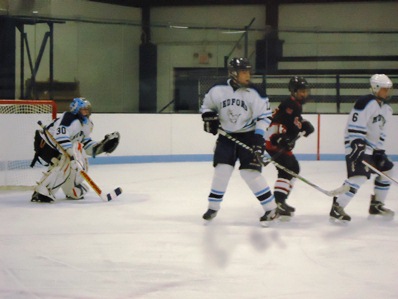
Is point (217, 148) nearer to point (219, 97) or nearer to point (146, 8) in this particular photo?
point (219, 97)

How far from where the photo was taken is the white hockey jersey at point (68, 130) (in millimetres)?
6078

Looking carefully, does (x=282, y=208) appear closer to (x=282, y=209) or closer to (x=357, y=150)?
(x=282, y=209)

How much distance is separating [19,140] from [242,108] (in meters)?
3.13

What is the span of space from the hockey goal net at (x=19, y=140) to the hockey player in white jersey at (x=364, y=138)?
3064 mm

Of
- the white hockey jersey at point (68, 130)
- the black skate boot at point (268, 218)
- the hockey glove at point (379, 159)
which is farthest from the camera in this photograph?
the white hockey jersey at point (68, 130)

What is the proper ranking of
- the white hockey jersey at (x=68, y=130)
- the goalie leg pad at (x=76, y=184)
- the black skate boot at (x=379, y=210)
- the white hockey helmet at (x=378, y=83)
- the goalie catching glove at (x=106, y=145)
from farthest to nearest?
the goalie catching glove at (x=106, y=145)
the goalie leg pad at (x=76, y=184)
the white hockey jersey at (x=68, y=130)
the black skate boot at (x=379, y=210)
the white hockey helmet at (x=378, y=83)

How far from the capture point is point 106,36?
1055cm

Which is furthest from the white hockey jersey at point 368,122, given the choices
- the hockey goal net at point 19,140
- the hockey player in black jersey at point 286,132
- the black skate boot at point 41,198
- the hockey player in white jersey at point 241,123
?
the hockey goal net at point 19,140

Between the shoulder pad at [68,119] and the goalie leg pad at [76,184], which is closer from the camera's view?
the shoulder pad at [68,119]

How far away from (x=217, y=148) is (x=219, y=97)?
0.33 meters

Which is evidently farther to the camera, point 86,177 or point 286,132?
point 86,177

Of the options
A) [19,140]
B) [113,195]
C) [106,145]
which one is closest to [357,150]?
[113,195]

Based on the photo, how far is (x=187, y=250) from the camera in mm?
4297

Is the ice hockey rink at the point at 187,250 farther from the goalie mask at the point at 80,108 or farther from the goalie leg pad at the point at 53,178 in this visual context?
the goalie mask at the point at 80,108
